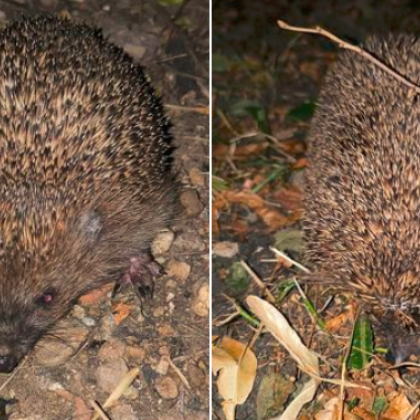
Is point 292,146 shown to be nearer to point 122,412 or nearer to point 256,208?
point 256,208

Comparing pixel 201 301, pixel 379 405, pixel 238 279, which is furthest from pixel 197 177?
pixel 379 405

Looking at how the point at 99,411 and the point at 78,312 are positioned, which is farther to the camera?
the point at 78,312

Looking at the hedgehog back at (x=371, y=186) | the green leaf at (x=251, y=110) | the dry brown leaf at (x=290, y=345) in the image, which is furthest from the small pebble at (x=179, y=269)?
the green leaf at (x=251, y=110)

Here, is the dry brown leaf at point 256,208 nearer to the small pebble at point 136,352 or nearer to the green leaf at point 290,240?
the green leaf at point 290,240

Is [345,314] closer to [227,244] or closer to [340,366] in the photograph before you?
[340,366]

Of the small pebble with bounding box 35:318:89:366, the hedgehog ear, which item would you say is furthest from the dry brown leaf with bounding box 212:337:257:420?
the hedgehog ear

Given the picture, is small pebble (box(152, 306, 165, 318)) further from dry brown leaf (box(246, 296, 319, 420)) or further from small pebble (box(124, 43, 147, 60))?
small pebble (box(124, 43, 147, 60))
